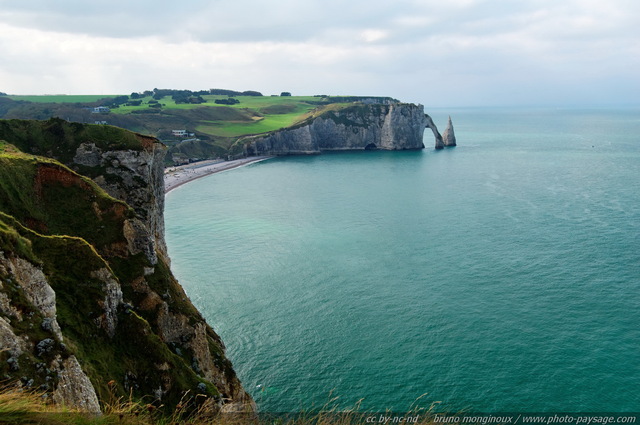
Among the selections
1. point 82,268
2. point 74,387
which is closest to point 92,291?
point 82,268

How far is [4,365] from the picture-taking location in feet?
66.0

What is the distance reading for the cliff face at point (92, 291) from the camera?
23562 millimetres

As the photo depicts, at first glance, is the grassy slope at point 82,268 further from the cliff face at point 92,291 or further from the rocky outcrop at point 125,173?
the rocky outcrop at point 125,173

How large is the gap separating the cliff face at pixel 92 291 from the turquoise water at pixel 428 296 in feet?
42.5

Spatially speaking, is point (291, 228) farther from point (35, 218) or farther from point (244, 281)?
point (35, 218)

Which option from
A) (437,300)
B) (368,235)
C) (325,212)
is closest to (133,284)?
(437,300)

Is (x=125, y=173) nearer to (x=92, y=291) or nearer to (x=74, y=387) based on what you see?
(x=92, y=291)

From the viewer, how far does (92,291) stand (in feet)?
105

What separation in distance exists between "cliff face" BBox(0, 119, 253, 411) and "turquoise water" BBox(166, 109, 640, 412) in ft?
42.5

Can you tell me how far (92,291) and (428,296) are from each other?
51.7 metres

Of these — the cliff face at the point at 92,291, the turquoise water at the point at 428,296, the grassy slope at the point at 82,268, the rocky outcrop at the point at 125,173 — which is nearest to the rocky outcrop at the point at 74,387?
the cliff face at the point at 92,291

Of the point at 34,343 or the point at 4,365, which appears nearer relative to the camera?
the point at 4,365

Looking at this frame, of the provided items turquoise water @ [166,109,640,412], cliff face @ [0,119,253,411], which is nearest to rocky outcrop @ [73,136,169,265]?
cliff face @ [0,119,253,411]

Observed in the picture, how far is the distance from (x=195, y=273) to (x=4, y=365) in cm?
6401
